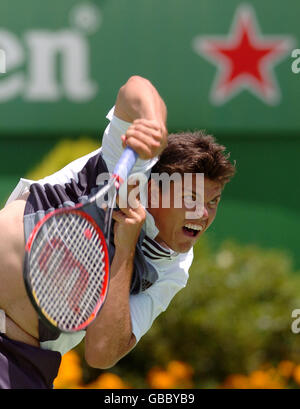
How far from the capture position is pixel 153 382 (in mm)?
5227

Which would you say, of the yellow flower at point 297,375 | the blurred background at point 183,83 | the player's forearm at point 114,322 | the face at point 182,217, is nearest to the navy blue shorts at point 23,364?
the player's forearm at point 114,322

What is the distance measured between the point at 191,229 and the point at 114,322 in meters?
0.47

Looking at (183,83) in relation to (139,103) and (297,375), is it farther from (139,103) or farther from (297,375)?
(139,103)

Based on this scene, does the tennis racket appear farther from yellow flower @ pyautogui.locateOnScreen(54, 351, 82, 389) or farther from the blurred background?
the blurred background

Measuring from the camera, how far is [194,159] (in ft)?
10.5

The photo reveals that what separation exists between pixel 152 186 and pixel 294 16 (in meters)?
3.70

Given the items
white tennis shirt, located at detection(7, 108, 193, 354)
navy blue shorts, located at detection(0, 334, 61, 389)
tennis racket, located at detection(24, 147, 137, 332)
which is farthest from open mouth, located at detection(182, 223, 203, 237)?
navy blue shorts, located at detection(0, 334, 61, 389)

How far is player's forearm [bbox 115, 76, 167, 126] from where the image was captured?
2.85 m

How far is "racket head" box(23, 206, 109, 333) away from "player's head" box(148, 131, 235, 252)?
36cm

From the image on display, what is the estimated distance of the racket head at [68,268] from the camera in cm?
263

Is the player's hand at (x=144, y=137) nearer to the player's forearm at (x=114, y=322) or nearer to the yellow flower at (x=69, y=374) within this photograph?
the player's forearm at (x=114, y=322)

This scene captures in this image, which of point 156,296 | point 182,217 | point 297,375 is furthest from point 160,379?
point 182,217
